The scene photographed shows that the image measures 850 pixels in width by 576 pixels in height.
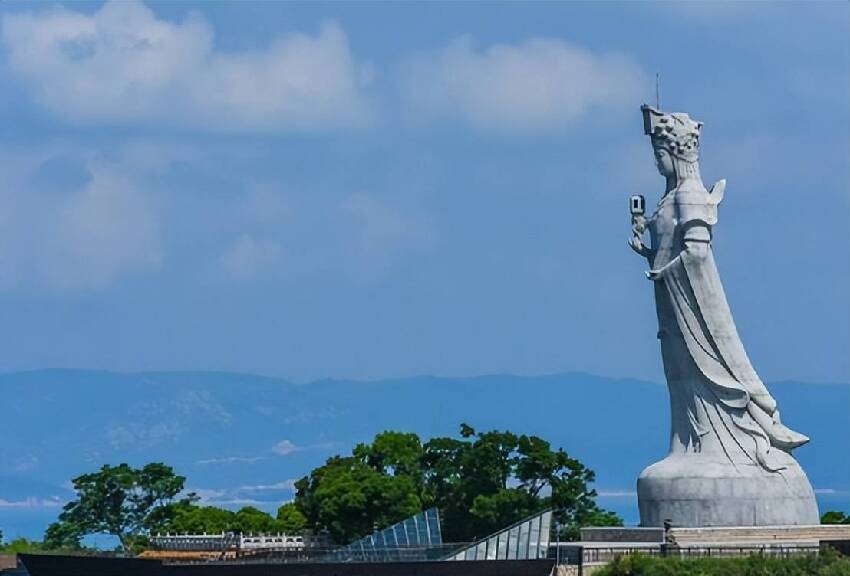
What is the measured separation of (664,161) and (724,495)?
735 centimetres

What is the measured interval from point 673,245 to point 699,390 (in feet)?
10.3

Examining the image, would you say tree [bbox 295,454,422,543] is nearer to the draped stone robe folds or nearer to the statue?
the statue

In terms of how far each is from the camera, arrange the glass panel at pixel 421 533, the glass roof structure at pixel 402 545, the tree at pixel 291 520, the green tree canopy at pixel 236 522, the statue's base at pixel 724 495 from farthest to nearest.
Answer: the green tree canopy at pixel 236 522
the tree at pixel 291 520
the glass panel at pixel 421 533
the statue's base at pixel 724 495
the glass roof structure at pixel 402 545

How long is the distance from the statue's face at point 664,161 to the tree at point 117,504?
23165 mm

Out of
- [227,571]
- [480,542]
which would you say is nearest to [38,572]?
[227,571]

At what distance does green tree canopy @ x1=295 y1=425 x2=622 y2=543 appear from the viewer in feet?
176

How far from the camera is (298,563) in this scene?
41344 mm

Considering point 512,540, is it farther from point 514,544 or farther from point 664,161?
point 664,161

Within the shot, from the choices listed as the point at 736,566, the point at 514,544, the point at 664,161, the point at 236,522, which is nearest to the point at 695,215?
the point at 664,161

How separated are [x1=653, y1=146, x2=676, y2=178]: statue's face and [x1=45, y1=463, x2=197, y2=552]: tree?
76.0 feet

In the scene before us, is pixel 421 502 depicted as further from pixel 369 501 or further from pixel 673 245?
pixel 673 245

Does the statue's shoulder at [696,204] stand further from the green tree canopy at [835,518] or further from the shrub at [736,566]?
the green tree canopy at [835,518]

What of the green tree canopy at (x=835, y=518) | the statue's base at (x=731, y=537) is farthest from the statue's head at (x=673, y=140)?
the green tree canopy at (x=835, y=518)

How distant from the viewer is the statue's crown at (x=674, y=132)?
4612 cm
